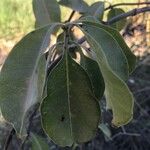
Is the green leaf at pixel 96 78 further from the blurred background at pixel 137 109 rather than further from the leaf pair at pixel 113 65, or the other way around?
the blurred background at pixel 137 109

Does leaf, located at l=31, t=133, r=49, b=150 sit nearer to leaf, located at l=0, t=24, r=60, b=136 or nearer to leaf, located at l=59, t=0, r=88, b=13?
leaf, located at l=59, t=0, r=88, b=13

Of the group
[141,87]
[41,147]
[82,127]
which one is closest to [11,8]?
[141,87]

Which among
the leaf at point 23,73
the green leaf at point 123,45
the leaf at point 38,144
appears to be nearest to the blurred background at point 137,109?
the leaf at point 38,144

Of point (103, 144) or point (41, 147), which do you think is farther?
point (103, 144)

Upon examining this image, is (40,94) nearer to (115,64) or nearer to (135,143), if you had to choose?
(115,64)

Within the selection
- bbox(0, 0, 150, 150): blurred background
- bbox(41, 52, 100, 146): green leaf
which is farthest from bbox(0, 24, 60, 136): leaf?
bbox(0, 0, 150, 150): blurred background
